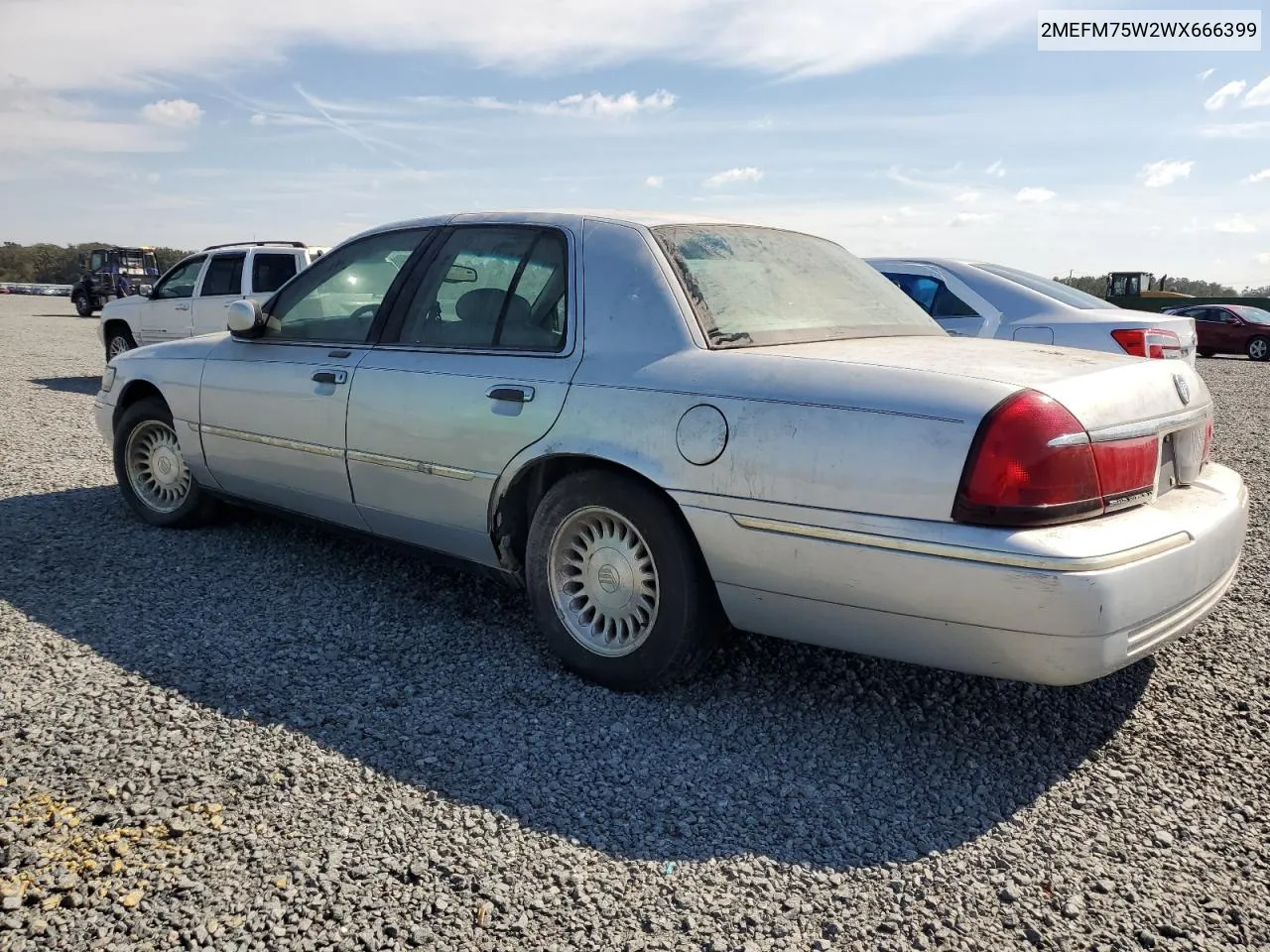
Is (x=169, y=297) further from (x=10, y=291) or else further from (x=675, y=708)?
(x=10, y=291)

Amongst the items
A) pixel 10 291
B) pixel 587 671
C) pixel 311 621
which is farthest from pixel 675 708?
pixel 10 291

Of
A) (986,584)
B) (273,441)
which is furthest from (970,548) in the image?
(273,441)

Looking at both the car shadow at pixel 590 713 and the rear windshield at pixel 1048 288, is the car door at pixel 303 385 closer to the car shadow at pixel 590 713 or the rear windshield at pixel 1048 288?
the car shadow at pixel 590 713

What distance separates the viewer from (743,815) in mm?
2682

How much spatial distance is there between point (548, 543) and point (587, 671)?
0.45m

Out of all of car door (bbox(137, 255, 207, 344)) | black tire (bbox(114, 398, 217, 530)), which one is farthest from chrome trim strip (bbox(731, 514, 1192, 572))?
car door (bbox(137, 255, 207, 344))

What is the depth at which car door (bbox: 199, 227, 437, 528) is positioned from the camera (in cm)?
421

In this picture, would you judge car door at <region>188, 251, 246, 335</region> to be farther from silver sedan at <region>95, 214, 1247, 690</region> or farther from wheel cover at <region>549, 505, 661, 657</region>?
wheel cover at <region>549, 505, 661, 657</region>

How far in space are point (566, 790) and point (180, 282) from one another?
11962mm

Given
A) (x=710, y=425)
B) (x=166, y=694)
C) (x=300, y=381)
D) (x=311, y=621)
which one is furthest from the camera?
(x=300, y=381)

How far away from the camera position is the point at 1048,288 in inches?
295

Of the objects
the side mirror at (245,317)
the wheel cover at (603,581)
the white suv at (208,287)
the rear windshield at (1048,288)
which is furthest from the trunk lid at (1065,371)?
the white suv at (208,287)

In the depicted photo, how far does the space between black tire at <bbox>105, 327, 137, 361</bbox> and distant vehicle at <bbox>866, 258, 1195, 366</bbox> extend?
10.4m

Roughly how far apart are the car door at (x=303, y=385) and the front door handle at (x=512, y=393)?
827mm
